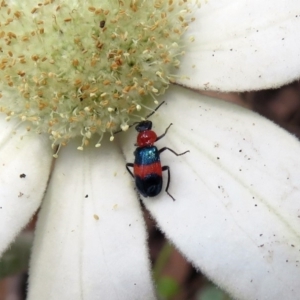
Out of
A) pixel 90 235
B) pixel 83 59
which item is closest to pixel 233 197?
pixel 90 235

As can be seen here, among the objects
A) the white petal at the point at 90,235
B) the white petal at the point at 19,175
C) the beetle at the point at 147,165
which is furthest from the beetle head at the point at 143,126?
the white petal at the point at 19,175

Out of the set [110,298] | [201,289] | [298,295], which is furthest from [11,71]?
[201,289]

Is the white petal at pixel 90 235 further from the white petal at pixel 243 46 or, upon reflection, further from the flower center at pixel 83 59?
the white petal at pixel 243 46

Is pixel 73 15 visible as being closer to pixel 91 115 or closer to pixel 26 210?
pixel 91 115

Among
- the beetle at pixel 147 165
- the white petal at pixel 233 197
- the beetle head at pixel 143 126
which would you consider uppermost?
the beetle head at pixel 143 126

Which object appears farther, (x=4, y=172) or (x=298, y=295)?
(x=4, y=172)

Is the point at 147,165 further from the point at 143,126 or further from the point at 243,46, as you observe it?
the point at 243,46

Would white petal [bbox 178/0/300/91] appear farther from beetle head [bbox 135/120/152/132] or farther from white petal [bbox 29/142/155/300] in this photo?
white petal [bbox 29/142/155/300]
